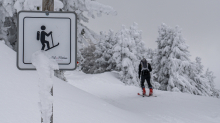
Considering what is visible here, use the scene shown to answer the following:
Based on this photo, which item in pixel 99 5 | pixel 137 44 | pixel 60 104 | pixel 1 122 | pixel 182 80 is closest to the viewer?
pixel 1 122

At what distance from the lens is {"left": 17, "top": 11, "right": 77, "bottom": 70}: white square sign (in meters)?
1.84

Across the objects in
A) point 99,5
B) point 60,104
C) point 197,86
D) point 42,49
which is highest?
point 99,5

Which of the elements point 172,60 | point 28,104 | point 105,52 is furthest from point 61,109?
point 105,52

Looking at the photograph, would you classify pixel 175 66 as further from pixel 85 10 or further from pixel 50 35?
pixel 50 35

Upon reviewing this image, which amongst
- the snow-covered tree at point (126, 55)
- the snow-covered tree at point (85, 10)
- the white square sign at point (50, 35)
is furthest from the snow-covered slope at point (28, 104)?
the snow-covered tree at point (126, 55)

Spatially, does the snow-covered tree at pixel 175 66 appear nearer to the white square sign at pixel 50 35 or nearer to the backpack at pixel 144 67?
the backpack at pixel 144 67

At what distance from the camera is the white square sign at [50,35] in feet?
6.03

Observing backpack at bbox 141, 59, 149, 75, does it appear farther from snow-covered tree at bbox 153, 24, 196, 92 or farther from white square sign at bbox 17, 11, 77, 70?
snow-covered tree at bbox 153, 24, 196, 92

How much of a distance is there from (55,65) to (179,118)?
5.66 metres

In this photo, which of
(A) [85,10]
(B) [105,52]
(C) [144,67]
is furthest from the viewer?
(B) [105,52]

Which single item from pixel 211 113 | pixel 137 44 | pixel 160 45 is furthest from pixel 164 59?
pixel 211 113

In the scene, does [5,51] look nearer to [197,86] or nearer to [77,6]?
[77,6]

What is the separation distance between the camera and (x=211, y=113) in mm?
7062

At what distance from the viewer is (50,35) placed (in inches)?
73.3
